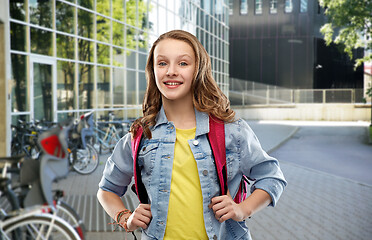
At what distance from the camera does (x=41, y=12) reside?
11.2m

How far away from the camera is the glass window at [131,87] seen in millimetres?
16312

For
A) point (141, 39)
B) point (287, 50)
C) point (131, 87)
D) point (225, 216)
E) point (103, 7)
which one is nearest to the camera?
point (225, 216)

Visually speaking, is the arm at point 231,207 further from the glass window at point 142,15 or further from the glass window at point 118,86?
the glass window at point 142,15

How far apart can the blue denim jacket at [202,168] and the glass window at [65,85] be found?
34.6ft

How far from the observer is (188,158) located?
5.12 feet

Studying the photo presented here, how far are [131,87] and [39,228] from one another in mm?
15785

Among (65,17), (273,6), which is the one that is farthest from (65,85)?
(273,6)

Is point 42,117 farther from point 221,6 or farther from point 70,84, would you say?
point 221,6

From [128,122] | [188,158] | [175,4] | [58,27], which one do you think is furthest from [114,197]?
[175,4]

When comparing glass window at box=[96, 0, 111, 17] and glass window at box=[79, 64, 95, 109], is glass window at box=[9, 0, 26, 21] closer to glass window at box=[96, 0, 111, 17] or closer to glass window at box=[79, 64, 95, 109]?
glass window at box=[79, 64, 95, 109]

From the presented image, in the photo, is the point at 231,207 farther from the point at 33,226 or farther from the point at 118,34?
the point at 118,34

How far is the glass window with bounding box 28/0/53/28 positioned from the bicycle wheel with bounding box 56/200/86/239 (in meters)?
10.6

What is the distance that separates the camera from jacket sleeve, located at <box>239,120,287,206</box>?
5.14 ft

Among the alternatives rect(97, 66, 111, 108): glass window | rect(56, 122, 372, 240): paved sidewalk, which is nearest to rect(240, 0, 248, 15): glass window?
rect(97, 66, 111, 108): glass window
